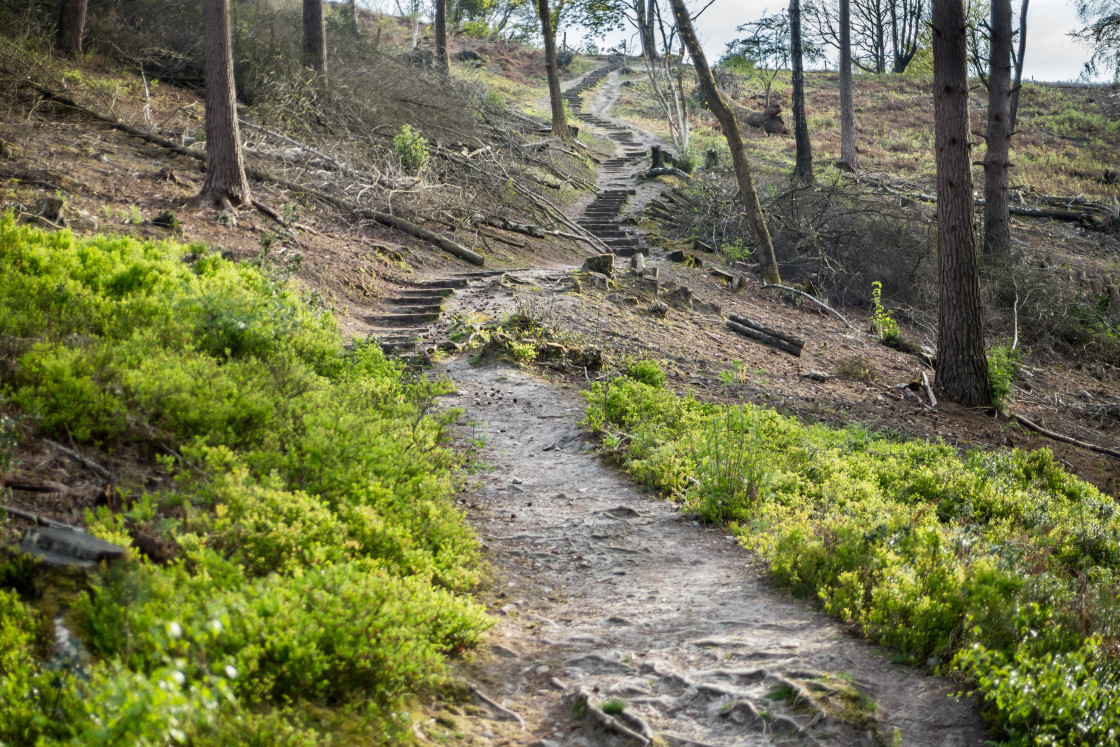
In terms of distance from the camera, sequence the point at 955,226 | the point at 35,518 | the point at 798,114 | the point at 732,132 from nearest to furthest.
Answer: the point at 35,518
the point at 955,226
the point at 732,132
the point at 798,114

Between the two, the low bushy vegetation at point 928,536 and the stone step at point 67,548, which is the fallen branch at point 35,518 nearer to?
the stone step at point 67,548

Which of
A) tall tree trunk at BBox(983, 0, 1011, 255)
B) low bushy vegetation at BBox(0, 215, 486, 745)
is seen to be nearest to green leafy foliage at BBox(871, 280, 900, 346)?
tall tree trunk at BBox(983, 0, 1011, 255)

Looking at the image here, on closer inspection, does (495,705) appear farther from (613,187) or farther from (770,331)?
(613,187)

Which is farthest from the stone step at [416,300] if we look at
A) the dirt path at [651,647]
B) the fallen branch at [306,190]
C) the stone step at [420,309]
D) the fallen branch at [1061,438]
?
the fallen branch at [1061,438]

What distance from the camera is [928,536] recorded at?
4.15 metres

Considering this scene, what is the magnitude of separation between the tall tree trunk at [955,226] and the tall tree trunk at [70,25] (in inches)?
596

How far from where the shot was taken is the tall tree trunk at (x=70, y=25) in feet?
48.0

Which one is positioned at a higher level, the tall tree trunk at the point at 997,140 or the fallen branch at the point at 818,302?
the tall tree trunk at the point at 997,140

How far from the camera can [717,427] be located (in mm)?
6352

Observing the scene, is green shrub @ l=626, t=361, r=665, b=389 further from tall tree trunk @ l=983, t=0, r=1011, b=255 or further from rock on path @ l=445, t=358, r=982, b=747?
tall tree trunk @ l=983, t=0, r=1011, b=255

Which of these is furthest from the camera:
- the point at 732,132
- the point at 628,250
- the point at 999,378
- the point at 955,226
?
the point at 628,250

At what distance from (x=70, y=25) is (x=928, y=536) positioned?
17384 mm

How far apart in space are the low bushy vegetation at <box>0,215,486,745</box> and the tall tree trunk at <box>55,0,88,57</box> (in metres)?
10.8

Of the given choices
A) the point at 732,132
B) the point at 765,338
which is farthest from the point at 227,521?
the point at 732,132
